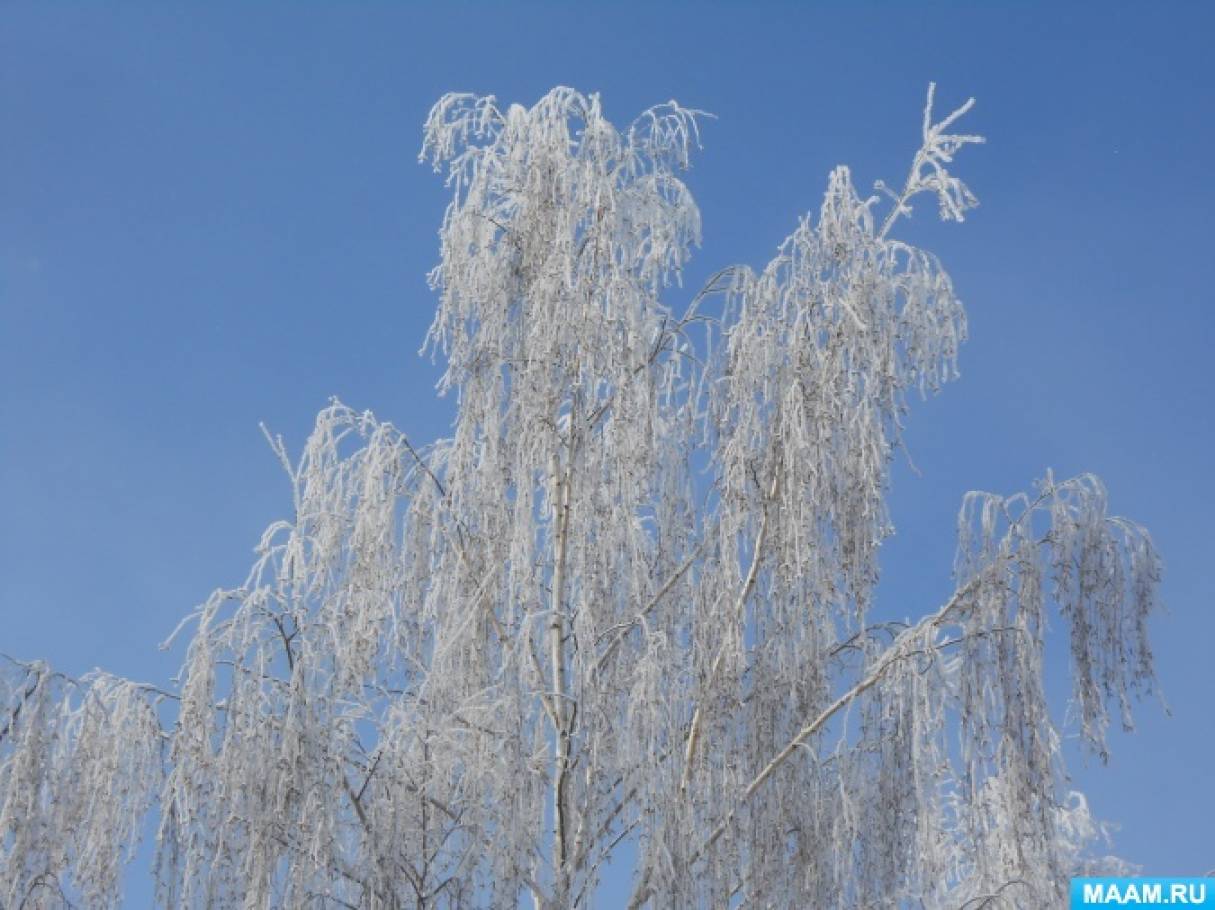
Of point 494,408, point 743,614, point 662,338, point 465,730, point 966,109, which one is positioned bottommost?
point 465,730

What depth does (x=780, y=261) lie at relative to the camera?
6973 mm

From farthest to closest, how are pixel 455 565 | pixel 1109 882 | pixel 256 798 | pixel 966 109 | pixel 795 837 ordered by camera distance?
1. pixel 1109 882
2. pixel 966 109
3. pixel 455 565
4. pixel 795 837
5. pixel 256 798

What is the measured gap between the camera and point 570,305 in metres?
6.93

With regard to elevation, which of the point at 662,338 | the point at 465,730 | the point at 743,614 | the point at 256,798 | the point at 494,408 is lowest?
the point at 256,798

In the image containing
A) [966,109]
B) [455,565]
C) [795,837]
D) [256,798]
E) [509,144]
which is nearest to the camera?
[256,798]

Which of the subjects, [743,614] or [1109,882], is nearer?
[743,614]

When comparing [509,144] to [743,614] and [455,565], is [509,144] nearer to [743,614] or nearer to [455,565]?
[455,565]

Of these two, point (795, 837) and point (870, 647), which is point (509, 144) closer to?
point (870, 647)

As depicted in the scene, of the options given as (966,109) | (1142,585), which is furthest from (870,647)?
(966,109)

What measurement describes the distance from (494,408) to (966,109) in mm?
2509

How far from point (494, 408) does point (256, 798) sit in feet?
7.35

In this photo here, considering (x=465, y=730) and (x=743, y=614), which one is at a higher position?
(x=743, y=614)

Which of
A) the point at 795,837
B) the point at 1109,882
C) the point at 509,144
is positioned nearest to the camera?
the point at 795,837

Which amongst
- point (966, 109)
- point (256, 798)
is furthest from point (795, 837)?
point (966, 109)
